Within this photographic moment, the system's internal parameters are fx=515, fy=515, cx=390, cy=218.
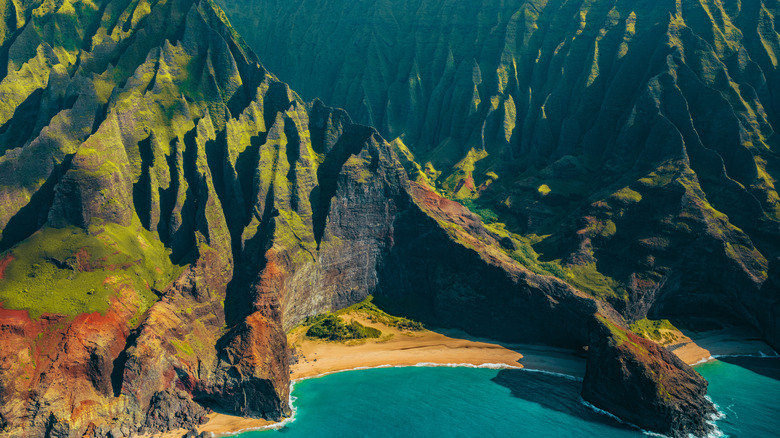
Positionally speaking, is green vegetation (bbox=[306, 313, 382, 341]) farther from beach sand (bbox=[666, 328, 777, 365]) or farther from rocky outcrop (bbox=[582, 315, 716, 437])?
beach sand (bbox=[666, 328, 777, 365])

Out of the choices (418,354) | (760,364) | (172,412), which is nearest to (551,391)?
(418,354)

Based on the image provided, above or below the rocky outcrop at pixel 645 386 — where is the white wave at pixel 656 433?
below

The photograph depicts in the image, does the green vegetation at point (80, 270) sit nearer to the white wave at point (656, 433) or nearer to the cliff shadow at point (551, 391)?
the cliff shadow at point (551, 391)

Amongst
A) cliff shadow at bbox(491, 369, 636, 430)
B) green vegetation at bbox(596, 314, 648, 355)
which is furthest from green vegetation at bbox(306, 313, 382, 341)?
green vegetation at bbox(596, 314, 648, 355)

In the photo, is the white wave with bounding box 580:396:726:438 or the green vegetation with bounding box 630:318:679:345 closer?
the white wave with bounding box 580:396:726:438

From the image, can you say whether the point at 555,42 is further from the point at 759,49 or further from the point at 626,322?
the point at 626,322

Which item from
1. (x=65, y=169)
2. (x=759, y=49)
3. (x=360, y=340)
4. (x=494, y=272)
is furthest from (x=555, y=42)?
(x=65, y=169)

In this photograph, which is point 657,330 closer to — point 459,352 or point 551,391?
point 551,391

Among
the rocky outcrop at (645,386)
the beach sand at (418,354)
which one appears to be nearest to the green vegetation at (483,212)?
the beach sand at (418,354)
